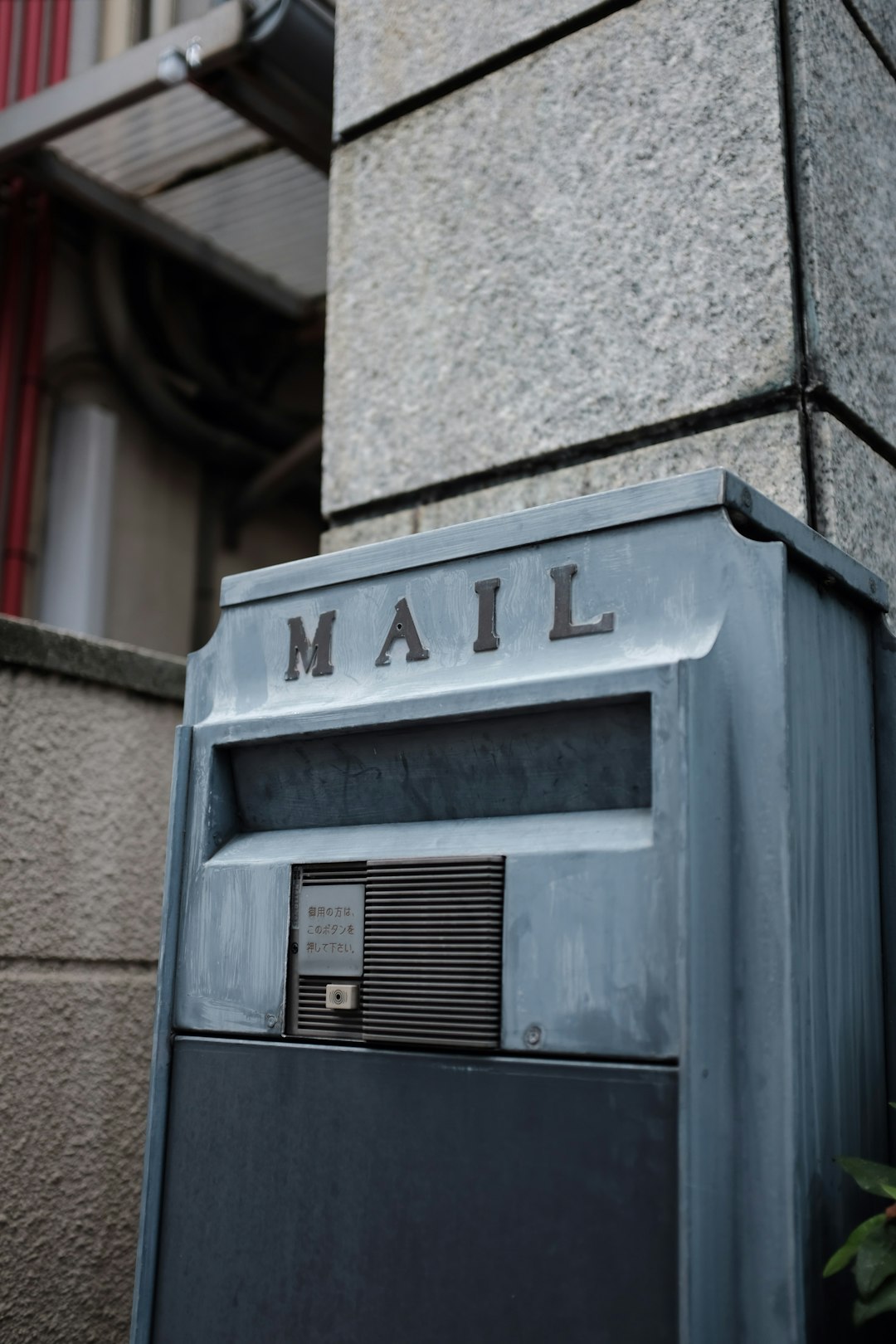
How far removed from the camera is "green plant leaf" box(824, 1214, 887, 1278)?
40.7 inches

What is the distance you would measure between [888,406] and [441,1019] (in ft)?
3.74

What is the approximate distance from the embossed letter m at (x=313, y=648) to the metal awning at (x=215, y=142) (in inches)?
75.9

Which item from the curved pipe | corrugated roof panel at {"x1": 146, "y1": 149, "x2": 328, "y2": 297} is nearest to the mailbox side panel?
corrugated roof panel at {"x1": 146, "y1": 149, "x2": 328, "y2": 297}

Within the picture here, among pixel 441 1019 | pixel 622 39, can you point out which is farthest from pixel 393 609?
pixel 622 39

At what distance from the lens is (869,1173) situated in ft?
3.56

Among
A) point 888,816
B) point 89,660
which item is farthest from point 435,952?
point 89,660

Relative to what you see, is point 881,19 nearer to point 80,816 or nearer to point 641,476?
point 641,476

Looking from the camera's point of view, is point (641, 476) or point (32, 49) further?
point (32, 49)

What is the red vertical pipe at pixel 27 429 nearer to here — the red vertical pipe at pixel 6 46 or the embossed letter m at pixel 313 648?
the red vertical pipe at pixel 6 46

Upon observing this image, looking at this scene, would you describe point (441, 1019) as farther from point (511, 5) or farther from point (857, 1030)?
point (511, 5)

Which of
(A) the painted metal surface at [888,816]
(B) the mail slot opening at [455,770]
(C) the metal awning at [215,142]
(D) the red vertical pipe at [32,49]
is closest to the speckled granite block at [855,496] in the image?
(A) the painted metal surface at [888,816]

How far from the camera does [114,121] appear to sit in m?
3.73

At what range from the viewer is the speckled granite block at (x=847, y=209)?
165cm

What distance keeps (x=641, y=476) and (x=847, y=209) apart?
48 cm
